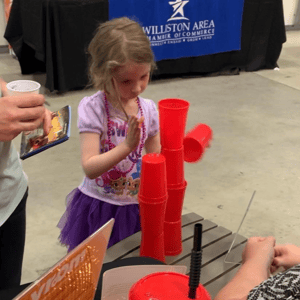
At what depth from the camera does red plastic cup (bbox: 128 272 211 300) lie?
696mm

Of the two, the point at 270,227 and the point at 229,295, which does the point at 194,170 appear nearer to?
the point at 270,227

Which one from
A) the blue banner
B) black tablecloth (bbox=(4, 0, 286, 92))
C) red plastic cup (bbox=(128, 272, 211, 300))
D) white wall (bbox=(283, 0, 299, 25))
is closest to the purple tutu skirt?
red plastic cup (bbox=(128, 272, 211, 300))

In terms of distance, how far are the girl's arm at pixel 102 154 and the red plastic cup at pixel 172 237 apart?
0.82 feet

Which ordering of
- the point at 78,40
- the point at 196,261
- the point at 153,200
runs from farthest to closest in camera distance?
the point at 78,40 → the point at 153,200 → the point at 196,261

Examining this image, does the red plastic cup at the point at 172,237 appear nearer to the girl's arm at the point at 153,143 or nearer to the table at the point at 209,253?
the table at the point at 209,253

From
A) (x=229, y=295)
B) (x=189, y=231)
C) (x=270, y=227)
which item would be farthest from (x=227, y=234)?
(x=270, y=227)

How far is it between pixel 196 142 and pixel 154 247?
299 mm

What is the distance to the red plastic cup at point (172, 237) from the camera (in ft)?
3.99

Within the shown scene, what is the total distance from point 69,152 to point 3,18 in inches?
125

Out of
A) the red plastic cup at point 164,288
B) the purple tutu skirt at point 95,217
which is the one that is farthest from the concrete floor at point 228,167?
the red plastic cup at point 164,288

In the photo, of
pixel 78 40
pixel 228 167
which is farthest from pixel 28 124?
pixel 78 40

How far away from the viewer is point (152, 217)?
1.08 meters

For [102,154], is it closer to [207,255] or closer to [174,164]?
[174,164]

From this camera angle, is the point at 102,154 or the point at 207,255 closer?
the point at 207,255
